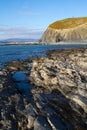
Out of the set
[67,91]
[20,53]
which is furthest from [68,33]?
[67,91]

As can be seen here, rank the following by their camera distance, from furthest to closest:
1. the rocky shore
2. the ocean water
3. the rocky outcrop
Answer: the ocean water, the rocky outcrop, the rocky shore

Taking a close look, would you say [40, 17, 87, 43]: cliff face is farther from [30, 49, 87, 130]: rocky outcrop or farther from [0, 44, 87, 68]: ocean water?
[30, 49, 87, 130]: rocky outcrop

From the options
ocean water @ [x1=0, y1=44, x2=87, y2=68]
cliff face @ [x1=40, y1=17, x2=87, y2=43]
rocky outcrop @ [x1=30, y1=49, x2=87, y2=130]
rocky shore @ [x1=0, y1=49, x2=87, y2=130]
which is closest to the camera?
rocky shore @ [x1=0, y1=49, x2=87, y2=130]

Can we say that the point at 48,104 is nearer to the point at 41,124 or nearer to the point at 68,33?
the point at 41,124

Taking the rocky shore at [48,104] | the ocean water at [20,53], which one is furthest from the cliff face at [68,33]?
the rocky shore at [48,104]

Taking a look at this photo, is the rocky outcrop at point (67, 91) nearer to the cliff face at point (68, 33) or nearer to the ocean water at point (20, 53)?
the ocean water at point (20, 53)

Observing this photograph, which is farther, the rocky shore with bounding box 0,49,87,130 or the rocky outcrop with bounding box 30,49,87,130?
the rocky outcrop with bounding box 30,49,87,130

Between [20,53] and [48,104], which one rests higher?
[48,104]

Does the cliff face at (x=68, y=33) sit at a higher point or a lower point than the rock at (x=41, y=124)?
lower

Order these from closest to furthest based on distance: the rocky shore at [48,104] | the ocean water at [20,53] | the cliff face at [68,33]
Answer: the rocky shore at [48,104], the ocean water at [20,53], the cliff face at [68,33]

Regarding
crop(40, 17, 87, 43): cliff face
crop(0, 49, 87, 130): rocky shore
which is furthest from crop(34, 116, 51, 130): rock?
crop(40, 17, 87, 43): cliff face

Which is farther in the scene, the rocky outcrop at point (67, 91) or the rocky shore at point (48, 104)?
the rocky outcrop at point (67, 91)

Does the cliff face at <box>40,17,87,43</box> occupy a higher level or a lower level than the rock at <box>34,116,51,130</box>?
lower

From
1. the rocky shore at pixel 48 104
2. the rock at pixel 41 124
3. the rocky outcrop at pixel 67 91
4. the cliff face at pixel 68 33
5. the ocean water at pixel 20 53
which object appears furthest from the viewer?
the cliff face at pixel 68 33
